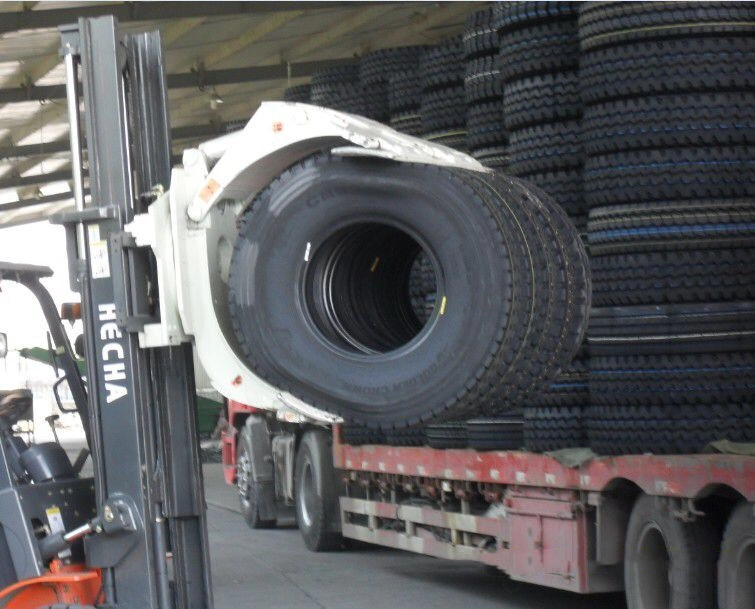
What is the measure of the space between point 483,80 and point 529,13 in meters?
0.81

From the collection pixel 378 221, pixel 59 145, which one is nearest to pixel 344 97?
pixel 378 221

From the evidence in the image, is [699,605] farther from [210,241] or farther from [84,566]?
[210,241]

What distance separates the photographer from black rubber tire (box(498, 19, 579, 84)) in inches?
361

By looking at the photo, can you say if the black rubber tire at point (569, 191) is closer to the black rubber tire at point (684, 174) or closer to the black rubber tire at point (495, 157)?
the black rubber tire at point (684, 174)

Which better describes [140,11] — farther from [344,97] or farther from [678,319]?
[678,319]

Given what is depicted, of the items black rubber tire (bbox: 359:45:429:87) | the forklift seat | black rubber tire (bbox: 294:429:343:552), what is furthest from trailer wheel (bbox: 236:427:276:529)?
the forklift seat

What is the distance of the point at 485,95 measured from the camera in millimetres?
10039

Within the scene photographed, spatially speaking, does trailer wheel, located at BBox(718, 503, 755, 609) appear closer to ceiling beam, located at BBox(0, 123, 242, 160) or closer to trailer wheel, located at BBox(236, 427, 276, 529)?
trailer wheel, located at BBox(236, 427, 276, 529)

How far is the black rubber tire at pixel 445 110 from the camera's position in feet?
35.6

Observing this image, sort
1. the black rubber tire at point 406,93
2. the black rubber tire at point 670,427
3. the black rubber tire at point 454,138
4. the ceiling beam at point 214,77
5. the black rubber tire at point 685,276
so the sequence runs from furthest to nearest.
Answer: the ceiling beam at point 214,77, the black rubber tire at point 406,93, the black rubber tire at point 454,138, the black rubber tire at point 685,276, the black rubber tire at point 670,427

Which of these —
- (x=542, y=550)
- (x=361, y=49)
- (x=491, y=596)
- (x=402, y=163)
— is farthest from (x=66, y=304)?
(x=361, y=49)

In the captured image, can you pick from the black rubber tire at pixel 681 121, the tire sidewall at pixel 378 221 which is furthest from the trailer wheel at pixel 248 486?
the tire sidewall at pixel 378 221

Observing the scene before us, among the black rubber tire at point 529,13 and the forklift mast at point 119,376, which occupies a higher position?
the black rubber tire at point 529,13

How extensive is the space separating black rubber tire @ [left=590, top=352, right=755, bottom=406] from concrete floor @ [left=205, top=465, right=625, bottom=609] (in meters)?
2.53
